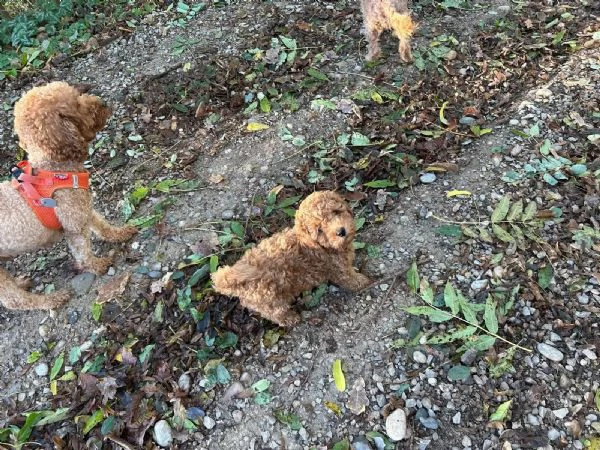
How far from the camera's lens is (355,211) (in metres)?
4.49

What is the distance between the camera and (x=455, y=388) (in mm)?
3359

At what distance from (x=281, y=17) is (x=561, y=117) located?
361 cm

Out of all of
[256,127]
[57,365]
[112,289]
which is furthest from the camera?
[256,127]

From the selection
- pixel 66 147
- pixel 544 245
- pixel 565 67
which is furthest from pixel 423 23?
pixel 66 147

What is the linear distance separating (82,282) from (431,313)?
10.0 ft

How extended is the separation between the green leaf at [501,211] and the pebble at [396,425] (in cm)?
185

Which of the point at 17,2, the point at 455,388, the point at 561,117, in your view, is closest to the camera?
the point at 455,388

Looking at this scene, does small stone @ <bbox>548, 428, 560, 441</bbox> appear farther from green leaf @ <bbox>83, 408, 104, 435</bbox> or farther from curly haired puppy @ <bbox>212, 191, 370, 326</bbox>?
green leaf @ <bbox>83, 408, 104, 435</bbox>

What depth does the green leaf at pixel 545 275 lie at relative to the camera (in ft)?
12.3

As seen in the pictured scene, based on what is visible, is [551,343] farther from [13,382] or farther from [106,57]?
[106,57]

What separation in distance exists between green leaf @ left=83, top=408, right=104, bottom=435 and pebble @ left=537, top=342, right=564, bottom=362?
322 cm

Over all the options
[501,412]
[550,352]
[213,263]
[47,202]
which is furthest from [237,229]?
[550,352]

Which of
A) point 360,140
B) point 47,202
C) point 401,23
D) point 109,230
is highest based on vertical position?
point 401,23

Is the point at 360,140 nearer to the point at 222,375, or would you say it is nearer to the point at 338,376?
the point at 338,376
